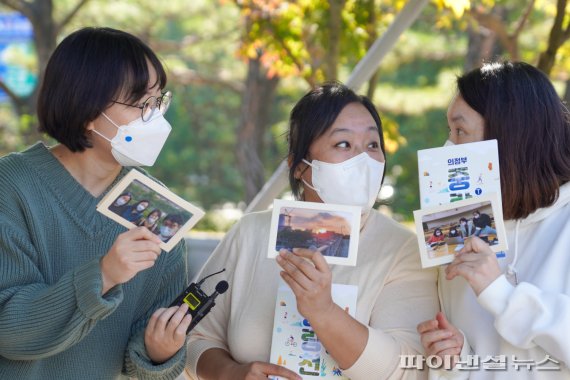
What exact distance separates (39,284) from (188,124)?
1643 centimetres

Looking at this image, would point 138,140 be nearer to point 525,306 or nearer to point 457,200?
point 457,200

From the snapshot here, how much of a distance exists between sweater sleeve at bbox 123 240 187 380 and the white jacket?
872mm

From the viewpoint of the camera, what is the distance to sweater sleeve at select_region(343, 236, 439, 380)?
2.63m

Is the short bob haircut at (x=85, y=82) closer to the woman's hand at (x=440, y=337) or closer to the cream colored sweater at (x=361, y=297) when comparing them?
the cream colored sweater at (x=361, y=297)

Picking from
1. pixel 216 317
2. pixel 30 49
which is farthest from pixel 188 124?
pixel 216 317

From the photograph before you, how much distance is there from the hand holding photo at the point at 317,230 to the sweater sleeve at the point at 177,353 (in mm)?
524

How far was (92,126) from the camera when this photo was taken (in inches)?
106

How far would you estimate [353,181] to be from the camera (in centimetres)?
287

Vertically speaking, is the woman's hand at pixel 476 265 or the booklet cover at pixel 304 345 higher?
the woman's hand at pixel 476 265

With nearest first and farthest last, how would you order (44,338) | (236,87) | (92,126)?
(44,338) < (92,126) < (236,87)

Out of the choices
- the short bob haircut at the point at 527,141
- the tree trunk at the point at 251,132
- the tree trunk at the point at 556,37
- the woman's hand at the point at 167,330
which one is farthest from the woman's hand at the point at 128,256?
the tree trunk at the point at 251,132

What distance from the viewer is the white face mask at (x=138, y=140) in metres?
2.69

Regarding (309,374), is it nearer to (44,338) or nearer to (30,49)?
(44,338)

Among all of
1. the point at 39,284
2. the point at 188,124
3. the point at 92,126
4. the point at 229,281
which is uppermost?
the point at 188,124
